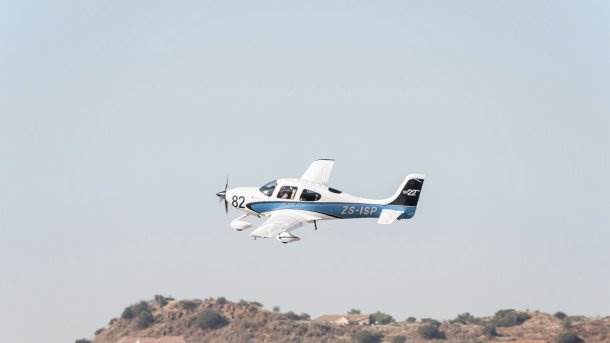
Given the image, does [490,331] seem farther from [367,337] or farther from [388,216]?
[388,216]

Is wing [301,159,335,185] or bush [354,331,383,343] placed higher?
wing [301,159,335,185]

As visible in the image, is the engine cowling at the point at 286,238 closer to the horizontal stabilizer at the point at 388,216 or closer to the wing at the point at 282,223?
the wing at the point at 282,223

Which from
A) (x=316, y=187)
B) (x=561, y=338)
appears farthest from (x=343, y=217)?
(x=561, y=338)

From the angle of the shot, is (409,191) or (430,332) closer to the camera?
(409,191)

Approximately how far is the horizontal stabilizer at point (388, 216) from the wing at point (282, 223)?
19.0 feet

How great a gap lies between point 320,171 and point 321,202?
10.0 metres

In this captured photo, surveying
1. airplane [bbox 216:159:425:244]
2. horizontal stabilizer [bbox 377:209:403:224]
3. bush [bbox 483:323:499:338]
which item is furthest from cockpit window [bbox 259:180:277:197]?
bush [bbox 483:323:499:338]

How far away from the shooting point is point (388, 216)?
433ft

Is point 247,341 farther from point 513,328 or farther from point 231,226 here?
point 231,226

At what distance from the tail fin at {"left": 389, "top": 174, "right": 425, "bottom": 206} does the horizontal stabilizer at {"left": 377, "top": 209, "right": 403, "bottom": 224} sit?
2.98 ft

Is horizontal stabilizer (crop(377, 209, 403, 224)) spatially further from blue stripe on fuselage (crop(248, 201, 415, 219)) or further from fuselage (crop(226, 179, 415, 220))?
blue stripe on fuselage (crop(248, 201, 415, 219))

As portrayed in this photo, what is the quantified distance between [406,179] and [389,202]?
2576 mm

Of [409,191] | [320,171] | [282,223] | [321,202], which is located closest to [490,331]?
[320,171]

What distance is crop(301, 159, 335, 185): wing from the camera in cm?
14225
